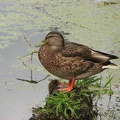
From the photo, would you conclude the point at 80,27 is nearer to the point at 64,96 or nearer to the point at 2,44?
the point at 2,44

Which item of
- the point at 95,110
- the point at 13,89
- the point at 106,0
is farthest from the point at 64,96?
the point at 106,0

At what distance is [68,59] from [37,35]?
1896 mm

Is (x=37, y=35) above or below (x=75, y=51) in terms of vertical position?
below

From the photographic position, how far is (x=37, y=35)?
5.46 m

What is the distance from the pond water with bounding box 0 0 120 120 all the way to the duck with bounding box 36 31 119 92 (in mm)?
340

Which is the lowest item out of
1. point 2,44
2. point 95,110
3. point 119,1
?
point 95,110

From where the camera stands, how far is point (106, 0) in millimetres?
7105

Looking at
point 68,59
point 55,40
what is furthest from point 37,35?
point 68,59

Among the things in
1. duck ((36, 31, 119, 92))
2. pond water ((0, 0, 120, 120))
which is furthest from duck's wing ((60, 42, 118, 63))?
pond water ((0, 0, 120, 120))

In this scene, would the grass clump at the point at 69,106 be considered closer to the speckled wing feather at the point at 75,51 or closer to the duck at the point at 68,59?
the duck at the point at 68,59

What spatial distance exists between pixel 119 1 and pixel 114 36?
1.61 metres

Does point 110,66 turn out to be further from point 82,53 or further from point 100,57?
point 82,53

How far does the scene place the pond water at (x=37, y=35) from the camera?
12.6ft

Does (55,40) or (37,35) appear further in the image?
(37,35)
